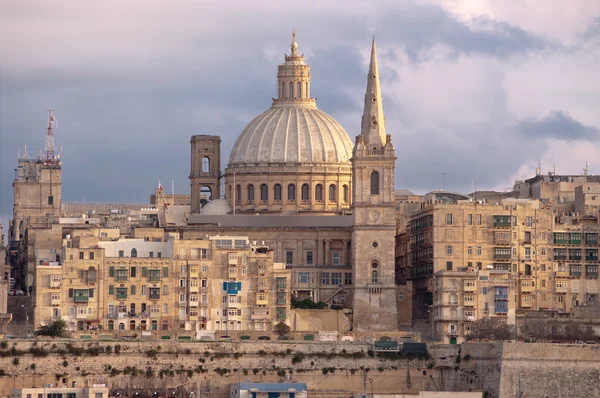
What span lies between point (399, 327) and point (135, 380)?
20.4m

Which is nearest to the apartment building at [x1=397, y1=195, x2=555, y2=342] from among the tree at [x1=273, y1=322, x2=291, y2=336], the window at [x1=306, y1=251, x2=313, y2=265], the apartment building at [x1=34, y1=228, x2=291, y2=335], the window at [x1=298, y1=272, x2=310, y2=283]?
the window at [x1=298, y1=272, x2=310, y2=283]

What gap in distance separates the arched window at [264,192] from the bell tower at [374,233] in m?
14.2

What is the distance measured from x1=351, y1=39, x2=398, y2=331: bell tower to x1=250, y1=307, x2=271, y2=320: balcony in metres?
5.84

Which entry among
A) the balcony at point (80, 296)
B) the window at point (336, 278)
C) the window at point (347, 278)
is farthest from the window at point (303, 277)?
the balcony at point (80, 296)

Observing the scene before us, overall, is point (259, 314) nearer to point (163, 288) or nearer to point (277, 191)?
point (163, 288)

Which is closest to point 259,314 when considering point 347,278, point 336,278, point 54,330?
point 336,278

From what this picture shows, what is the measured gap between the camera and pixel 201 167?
142750 mm

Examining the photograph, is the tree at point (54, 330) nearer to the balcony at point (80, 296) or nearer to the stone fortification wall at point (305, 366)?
the stone fortification wall at point (305, 366)

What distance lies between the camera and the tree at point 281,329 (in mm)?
115938

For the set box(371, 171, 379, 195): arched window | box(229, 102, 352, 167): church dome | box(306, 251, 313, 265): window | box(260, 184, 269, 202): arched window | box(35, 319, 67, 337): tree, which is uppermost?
box(229, 102, 352, 167): church dome

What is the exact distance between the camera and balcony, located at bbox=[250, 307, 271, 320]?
117500 mm

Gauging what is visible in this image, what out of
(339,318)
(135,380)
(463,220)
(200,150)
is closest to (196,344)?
(135,380)

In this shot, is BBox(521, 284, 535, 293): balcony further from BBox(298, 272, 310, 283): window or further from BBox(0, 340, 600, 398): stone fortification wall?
BBox(0, 340, 600, 398): stone fortification wall

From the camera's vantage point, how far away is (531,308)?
403ft
